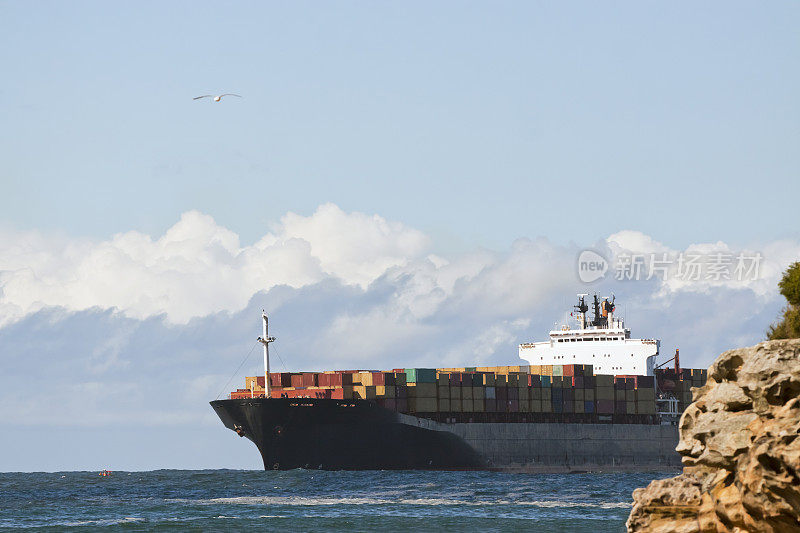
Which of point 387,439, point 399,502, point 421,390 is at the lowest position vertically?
point 399,502

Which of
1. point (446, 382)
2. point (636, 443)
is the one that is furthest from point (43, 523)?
point (636, 443)

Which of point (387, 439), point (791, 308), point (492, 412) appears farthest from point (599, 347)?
point (791, 308)

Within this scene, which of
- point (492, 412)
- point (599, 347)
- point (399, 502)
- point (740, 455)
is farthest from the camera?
point (599, 347)

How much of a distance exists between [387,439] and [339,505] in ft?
67.1

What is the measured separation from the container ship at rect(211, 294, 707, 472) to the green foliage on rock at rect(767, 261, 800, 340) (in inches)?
1499

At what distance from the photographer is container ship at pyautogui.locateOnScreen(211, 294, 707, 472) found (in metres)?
61.6

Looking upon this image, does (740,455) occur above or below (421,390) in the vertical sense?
below

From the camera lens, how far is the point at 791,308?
24.7m

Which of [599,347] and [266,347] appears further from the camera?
[599,347]

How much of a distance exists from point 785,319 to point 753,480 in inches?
332

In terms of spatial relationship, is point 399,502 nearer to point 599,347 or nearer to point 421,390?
point 421,390

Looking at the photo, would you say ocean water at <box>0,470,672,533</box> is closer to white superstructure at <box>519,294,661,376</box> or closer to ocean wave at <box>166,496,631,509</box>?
ocean wave at <box>166,496,631,509</box>

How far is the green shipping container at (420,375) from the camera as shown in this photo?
6788 centimetres

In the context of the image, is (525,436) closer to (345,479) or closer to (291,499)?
(345,479)
